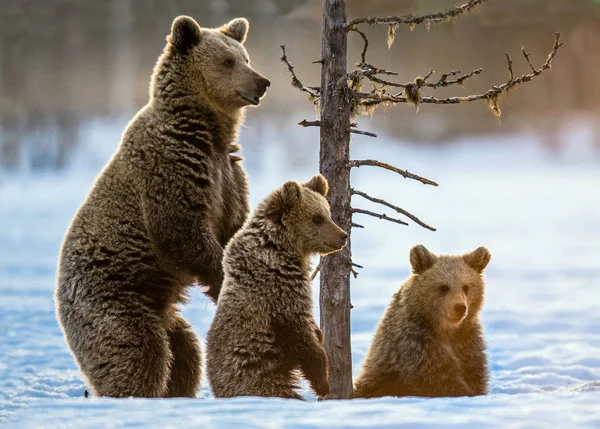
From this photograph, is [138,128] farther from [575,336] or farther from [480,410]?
[575,336]

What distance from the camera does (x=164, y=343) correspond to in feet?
20.6

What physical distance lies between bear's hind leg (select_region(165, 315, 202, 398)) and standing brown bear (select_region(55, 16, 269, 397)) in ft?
0.24

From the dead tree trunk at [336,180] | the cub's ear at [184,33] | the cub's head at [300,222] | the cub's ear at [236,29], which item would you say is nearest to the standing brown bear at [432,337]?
the dead tree trunk at [336,180]

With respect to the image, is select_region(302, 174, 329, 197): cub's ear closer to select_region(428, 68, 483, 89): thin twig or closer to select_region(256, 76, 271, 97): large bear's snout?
select_region(256, 76, 271, 97): large bear's snout

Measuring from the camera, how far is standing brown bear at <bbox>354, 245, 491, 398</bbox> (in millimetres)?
6715

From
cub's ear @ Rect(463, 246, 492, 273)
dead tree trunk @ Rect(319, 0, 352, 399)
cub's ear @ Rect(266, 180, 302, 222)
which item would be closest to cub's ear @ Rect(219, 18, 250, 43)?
dead tree trunk @ Rect(319, 0, 352, 399)

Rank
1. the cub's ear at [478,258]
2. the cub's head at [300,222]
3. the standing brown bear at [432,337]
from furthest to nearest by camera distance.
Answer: the cub's ear at [478,258]
the standing brown bear at [432,337]
the cub's head at [300,222]

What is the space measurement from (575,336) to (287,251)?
8.44 metres

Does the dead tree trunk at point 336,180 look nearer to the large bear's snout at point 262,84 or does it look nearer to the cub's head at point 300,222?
the large bear's snout at point 262,84

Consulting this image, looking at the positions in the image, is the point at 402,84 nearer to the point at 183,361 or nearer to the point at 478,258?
the point at 478,258

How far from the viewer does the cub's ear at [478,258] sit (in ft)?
23.0

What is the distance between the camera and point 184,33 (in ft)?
20.9

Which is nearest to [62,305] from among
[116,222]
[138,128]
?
[116,222]

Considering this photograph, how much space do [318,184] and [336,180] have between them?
589 millimetres
